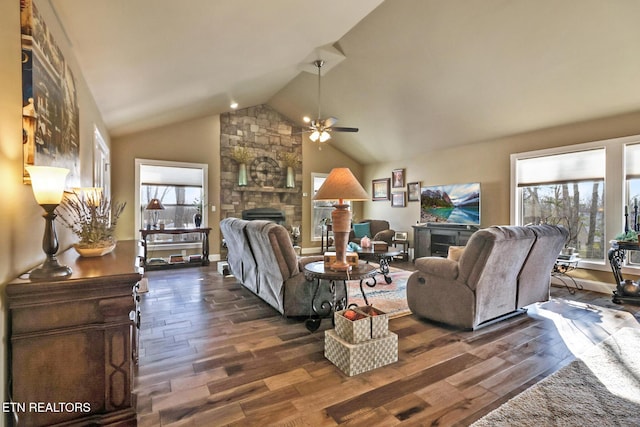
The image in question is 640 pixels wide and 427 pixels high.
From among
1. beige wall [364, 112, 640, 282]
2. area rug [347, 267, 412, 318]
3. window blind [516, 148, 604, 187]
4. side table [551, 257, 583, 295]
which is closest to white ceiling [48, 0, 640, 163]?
beige wall [364, 112, 640, 282]

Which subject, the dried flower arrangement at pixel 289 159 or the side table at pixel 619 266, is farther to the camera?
the dried flower arrangement at pixel 289 159

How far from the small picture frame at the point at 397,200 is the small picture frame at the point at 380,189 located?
0.23 meters

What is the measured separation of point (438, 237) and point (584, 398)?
457 cm

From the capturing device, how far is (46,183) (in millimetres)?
1424

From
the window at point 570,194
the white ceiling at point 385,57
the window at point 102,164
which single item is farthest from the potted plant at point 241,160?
the window at point 570,194

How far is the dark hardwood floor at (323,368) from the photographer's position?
181cm

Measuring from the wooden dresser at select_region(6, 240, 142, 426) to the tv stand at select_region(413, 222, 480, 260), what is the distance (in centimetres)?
572

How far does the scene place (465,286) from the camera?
2920mm

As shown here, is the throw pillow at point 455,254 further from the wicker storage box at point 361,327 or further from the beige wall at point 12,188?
the beige wall at point 12,188

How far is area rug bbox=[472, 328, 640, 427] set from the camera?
1.74 meters

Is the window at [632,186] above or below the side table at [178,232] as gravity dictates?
above

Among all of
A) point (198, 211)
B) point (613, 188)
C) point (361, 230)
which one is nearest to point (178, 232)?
point (198, 211)

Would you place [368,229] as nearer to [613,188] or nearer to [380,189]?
[380,189]

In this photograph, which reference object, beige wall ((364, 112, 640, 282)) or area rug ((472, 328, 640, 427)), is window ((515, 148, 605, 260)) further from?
area rug ((472, 328, 640, 427))
